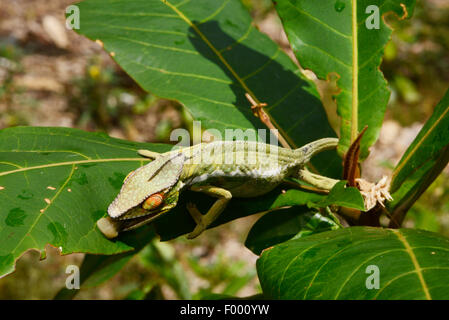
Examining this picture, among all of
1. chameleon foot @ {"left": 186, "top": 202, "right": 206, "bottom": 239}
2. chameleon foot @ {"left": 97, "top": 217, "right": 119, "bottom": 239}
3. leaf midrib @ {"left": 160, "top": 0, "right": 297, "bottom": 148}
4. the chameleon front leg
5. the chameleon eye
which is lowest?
chameleon foot @ {"left": 186, "top": 202, "right": 206, "bottom": 239}

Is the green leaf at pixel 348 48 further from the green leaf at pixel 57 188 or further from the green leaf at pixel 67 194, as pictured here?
the green leaf at pixel 57 188

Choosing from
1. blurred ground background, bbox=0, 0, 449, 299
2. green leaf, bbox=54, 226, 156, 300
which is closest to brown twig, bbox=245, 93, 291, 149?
green leaf, bbox=54, 226, 156, 300

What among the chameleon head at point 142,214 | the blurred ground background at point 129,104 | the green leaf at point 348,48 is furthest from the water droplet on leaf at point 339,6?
the blurred ground background at point 129,104

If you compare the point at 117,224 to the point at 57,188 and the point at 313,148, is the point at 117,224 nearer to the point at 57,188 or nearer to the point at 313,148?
the point at 57,188

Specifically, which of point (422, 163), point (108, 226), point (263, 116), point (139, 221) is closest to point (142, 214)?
point (139, 221)

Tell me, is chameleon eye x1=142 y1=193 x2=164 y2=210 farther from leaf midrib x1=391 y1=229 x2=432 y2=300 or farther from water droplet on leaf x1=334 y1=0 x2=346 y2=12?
water droplet on leaf x1=334 y1=0 x2=346 y2=12
